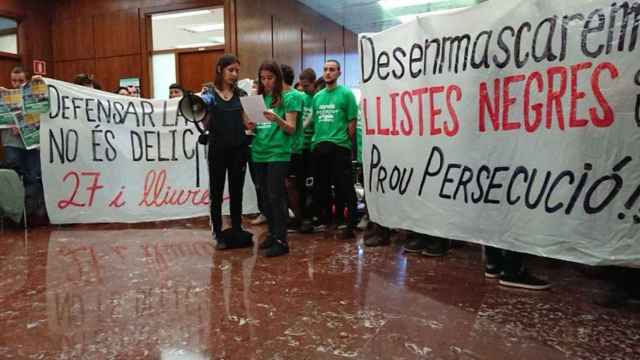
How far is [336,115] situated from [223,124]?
0.94 meters

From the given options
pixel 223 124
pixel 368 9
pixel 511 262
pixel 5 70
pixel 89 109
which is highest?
pixel 368 9

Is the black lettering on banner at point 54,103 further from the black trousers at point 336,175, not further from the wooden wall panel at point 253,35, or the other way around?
the wooden wall panel at point 253,35

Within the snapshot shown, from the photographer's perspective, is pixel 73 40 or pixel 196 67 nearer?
pixel 196 67

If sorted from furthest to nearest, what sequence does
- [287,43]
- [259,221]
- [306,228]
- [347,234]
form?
[287,43], [259,221], [306,228], [347,234]

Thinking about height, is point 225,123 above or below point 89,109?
below

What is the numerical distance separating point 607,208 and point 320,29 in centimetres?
932

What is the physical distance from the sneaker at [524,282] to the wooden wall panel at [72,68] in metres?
7.36

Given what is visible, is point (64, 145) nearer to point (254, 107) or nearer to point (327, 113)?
point (254, 107)

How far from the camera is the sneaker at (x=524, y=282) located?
8.45 ft

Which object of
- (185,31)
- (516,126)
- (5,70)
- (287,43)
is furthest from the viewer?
(185,31)

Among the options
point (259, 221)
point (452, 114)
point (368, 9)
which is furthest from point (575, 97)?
point (368, 9)

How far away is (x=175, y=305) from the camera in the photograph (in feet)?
7.84

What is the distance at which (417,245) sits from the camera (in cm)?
342

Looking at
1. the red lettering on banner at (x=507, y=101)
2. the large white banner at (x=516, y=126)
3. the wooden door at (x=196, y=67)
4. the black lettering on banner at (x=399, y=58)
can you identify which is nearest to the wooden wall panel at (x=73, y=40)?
the wooden door at (x=196, y=67)
